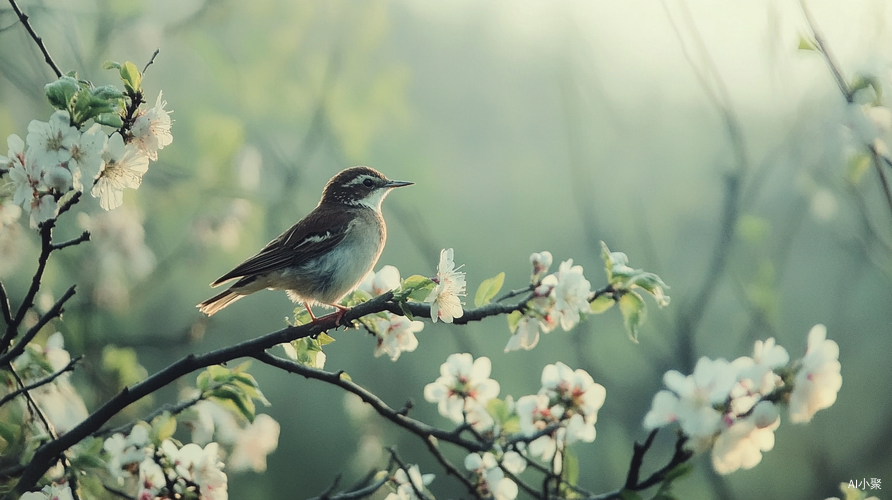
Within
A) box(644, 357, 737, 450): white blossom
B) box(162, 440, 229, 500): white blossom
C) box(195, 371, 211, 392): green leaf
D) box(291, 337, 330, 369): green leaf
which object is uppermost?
box(195, 371, 211, 392): green leaf

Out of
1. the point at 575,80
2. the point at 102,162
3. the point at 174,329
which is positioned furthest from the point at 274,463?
the point at 102,162

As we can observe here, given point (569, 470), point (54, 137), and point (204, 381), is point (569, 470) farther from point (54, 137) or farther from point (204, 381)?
point (54, 137)

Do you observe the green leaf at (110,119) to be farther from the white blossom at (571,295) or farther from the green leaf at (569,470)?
the green leaf at (569,470)

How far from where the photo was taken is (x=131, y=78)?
77 centimetres

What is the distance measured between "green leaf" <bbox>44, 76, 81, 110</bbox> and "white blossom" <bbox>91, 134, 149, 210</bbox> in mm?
64

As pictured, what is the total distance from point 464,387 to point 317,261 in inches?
18.4

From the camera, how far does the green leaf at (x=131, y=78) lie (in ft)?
2.49

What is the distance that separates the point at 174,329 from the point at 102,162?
7.87ft

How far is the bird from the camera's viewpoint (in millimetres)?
1354

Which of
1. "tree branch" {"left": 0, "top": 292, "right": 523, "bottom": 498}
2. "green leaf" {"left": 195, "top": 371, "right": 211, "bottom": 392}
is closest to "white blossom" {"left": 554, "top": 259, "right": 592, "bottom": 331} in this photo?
"tree branch" {"left": 0, "top": 292, "right": 523, "bottom": 498}

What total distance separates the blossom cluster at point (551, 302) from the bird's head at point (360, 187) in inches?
31.0

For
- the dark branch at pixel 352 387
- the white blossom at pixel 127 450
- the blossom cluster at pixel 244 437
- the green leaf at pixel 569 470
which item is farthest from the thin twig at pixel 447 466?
the blossom cluster at pixel 244 437

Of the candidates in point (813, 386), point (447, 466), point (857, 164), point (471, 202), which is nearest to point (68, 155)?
point (447, 466)

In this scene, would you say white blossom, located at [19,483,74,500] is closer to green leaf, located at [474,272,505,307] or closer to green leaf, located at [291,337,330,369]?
green leaf, located at [291,337,330,369]
